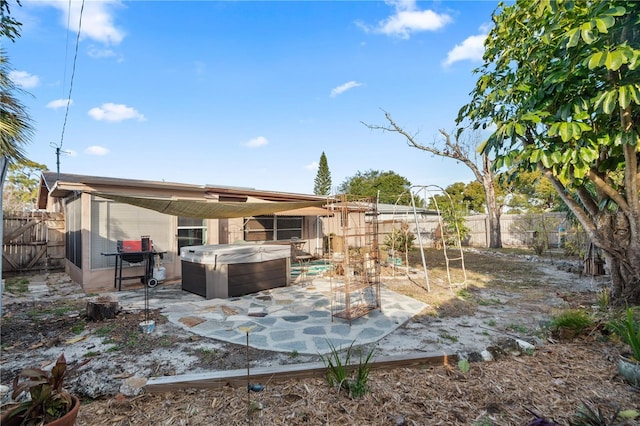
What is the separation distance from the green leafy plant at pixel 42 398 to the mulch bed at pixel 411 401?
19.9 inches

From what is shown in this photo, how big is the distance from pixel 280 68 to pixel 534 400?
35.9 ft

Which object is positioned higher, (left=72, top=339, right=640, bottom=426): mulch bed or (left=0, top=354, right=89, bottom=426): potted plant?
(left=0, top=354, right=89, bottom=426): potted plant

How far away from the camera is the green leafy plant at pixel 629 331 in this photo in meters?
2.75

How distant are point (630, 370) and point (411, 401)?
2059 mm

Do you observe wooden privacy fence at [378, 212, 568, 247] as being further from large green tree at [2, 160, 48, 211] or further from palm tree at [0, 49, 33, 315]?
large green tree at [2, 160, 48, 211]

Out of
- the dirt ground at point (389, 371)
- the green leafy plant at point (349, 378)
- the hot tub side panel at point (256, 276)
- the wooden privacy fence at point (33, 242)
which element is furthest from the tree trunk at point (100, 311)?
the wooden privacy fence at point (33, 242)

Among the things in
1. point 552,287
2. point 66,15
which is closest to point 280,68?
point 66,15

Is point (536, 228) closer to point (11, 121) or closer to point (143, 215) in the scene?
point (143, 215)

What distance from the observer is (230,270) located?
666cm

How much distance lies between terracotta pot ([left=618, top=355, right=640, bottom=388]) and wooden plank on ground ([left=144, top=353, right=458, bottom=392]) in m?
1.46

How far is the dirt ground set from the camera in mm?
2420

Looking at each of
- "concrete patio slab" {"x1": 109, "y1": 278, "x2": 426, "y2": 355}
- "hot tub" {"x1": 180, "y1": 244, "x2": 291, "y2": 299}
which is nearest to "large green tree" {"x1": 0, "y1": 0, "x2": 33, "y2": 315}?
A: "concrete patio slab" {"x1": 109, "y1": 278, "x2": 426, "y2": 355}

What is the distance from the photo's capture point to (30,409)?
1.89 metres

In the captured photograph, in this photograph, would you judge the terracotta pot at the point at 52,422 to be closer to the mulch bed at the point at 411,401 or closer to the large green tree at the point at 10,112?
the mulch bed at the point at 411,401
